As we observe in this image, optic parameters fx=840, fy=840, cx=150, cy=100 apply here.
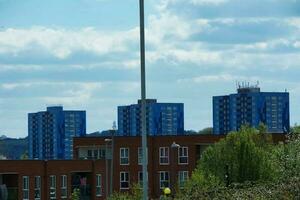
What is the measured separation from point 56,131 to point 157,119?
1721 cm

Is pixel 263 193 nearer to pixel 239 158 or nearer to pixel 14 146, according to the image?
pixel 239 158

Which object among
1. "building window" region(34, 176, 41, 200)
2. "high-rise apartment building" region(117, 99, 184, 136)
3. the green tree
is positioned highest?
"high-rise apartment building" region(117, 99, 184, 136)

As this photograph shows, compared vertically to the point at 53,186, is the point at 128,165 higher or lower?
higher

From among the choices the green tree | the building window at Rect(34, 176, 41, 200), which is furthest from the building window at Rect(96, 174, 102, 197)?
the green tree

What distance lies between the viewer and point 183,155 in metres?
84.2

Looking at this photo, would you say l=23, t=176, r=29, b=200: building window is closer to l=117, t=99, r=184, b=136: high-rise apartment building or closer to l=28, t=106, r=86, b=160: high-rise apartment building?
l=117, t=99, r=184, b=136: high-rise apartment building

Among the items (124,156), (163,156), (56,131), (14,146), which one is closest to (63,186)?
(124,156)

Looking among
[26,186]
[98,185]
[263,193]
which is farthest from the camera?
[98,185]

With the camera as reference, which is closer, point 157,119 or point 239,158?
point 239,158

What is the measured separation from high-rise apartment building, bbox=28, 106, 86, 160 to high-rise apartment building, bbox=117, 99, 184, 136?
943cm

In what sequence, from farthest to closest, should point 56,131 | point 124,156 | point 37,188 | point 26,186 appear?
point 56,131 → point 124,156 → point 37,188 → point 26,186

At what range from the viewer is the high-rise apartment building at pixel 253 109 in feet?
400

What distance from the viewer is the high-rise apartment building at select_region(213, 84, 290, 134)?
4803 inches

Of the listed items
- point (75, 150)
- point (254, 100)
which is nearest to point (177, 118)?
point (254, 100)
